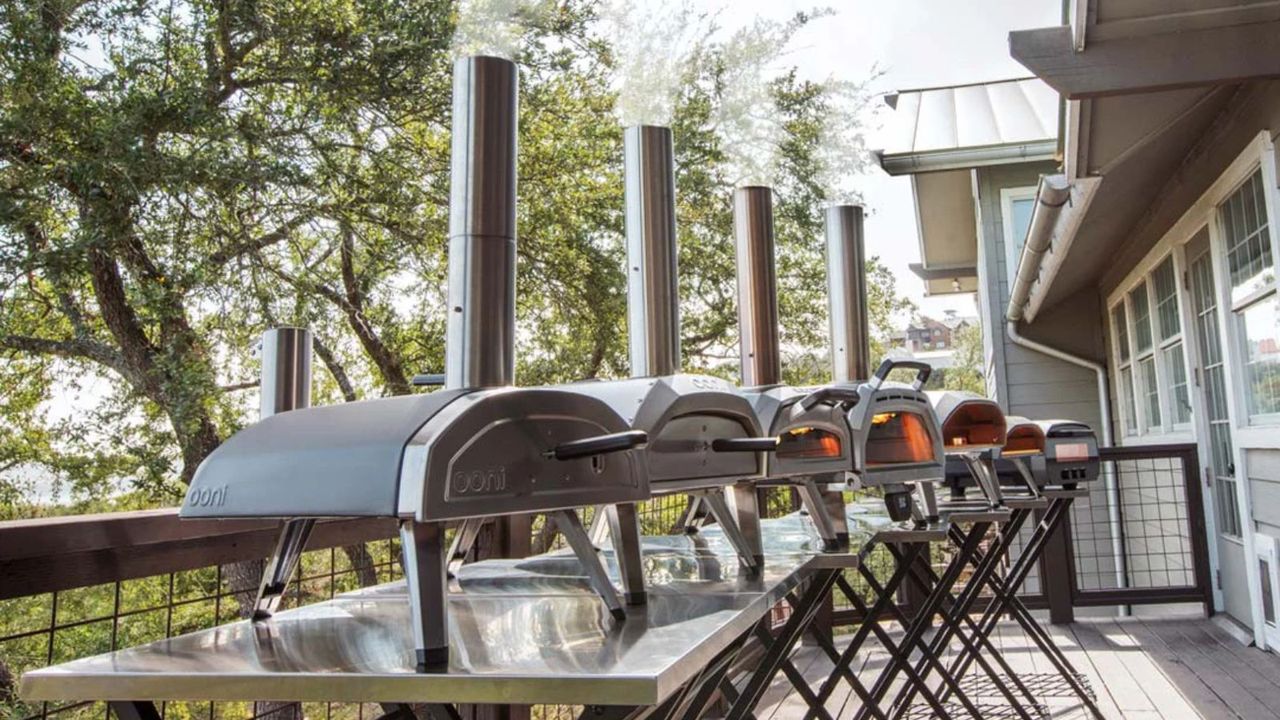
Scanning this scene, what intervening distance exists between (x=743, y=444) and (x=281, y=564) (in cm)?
77

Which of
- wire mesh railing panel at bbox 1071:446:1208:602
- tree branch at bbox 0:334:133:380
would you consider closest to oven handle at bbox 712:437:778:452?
wire mesh railing panel at bbox 1071:446:1208:602

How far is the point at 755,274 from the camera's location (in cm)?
264

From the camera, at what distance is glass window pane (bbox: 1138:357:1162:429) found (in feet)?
21.2

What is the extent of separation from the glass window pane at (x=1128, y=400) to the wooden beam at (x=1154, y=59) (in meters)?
4.44

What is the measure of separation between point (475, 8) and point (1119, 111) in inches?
186

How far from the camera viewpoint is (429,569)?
103cm

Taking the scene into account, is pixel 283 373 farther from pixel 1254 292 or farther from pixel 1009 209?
pixel 1009 209

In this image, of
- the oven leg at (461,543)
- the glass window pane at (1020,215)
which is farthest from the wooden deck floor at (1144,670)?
the glass window pane at (1020,215)

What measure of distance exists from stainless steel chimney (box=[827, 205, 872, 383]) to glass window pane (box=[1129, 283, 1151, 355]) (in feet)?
13.4

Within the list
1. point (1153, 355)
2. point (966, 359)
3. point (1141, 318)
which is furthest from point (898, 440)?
point (966, 359)

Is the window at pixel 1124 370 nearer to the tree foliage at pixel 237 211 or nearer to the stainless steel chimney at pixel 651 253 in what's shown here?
the tree foliage at pixel 237 211

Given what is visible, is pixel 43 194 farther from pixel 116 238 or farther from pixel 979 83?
pixel 979 83

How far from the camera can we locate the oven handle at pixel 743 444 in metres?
Result: 1.61

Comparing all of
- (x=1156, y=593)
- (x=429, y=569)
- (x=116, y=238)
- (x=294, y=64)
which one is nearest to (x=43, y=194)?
(x=116, y=238)
